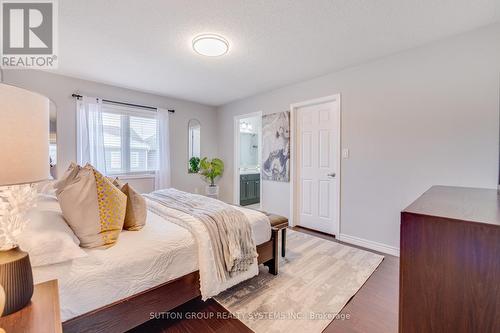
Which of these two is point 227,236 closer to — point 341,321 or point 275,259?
point 275,259

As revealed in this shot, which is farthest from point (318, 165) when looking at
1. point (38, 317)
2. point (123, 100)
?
point (123, 100)

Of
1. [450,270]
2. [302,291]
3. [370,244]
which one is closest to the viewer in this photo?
[450,270]

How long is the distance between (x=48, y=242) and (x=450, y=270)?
5.87 ft

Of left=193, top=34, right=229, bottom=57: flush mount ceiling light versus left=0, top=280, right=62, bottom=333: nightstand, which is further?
left=193, top=34, right=229, bottom=57: flush mount ceiling light

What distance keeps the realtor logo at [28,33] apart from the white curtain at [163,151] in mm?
1733

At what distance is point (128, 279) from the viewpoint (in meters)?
1.27

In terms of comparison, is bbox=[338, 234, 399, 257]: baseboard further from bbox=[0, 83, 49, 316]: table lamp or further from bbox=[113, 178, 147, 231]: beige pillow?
bbox=[0, 83, 49, 316]: table lamp

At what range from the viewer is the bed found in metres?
1.11

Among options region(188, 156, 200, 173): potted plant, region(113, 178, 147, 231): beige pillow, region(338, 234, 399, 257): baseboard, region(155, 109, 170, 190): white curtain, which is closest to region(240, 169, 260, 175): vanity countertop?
region(188, 156, 200, 173): potted plant

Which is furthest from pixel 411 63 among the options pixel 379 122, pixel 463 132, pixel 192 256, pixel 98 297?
pixel 98 297

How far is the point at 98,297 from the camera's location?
1166mm

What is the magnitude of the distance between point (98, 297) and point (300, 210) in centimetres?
308

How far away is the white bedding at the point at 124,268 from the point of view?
110 centimetres

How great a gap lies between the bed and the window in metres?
2.73
